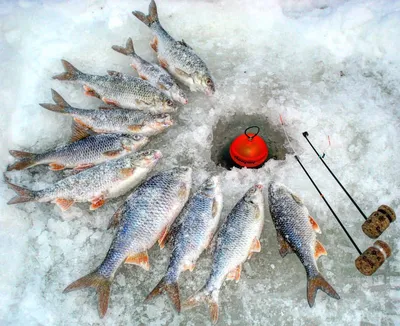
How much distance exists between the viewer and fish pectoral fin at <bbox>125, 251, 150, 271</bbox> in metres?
3.28

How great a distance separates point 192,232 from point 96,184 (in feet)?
3.47

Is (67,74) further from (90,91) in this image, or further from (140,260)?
(140,260)

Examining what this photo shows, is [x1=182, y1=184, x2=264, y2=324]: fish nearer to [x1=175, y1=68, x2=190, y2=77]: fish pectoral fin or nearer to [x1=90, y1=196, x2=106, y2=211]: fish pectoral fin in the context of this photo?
[x1=90, y1=196, x2=106, y2=211]: fish pectoral fin

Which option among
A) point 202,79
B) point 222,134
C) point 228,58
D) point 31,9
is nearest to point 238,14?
point 228,58

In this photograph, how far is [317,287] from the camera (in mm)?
3074

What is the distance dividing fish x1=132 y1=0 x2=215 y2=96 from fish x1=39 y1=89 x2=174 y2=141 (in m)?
0.59

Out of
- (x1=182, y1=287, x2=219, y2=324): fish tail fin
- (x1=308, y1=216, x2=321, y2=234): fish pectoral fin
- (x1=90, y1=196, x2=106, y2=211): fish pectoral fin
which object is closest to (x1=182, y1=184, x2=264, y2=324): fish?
(x1=182, y1=287, x2=219, y2=324): fish tail fin

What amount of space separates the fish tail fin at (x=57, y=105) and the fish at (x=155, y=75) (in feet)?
3.04

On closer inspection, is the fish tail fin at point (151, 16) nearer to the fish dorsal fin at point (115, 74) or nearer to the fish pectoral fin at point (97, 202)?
the fish dorsal fin at point (115, 74)

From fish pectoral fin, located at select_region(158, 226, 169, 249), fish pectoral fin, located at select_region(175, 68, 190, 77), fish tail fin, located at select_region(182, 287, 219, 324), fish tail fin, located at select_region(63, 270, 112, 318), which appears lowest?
fish tail fin, located at select_region(182, 287, 219, 324)

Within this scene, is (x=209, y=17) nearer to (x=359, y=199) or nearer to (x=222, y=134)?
(x=222, y=134)

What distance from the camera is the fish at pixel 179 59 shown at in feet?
14.1

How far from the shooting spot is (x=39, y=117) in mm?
4266

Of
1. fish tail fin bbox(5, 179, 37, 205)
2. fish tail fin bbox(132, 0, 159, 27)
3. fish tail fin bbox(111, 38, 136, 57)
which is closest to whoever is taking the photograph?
fish tail fin bbox(5, 179, 37, 205)
